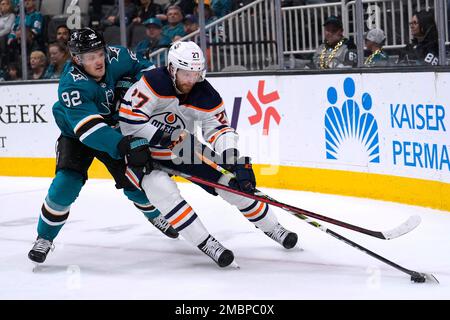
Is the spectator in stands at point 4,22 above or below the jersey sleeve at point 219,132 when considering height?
above

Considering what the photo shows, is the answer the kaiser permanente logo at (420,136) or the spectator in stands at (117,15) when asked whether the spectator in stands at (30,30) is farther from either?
the kaiser permanente logo at (420,136)

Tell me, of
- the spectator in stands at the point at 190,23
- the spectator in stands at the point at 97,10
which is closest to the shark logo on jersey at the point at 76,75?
the spectator in stands at the point at 190,23

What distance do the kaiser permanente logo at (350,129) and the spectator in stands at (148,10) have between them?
1.92 meters

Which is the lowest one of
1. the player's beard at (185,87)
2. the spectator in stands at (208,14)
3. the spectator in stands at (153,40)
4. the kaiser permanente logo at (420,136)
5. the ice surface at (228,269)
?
the ice surface at (228,269)

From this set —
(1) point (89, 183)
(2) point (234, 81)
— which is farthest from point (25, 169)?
(2) point (234, 81)

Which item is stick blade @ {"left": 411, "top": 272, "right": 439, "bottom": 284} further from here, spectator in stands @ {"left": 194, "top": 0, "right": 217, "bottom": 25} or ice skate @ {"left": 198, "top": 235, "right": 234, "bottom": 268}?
spectator in stands @ {"left": 194, "top": 0, "right": 217, "bottom": 25}

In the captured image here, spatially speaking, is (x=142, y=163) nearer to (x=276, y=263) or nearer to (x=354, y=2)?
(x=276, y=263)

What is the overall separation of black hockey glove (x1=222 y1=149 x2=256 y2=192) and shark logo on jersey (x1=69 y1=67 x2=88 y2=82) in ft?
2.44

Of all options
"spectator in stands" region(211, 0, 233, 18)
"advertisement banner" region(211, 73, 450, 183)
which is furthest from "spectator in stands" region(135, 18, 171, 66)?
"advertisement banner" region(211, 73, 450, 183)

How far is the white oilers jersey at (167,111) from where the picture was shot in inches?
172

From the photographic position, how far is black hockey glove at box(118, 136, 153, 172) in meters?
4.21

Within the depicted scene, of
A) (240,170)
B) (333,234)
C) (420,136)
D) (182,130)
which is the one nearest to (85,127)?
(182,130)

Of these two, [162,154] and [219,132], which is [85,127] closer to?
[162,154]

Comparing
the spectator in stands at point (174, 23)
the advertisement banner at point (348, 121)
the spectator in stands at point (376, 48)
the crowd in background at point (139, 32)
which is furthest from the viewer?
the spectator in stands at point (174, 23)
